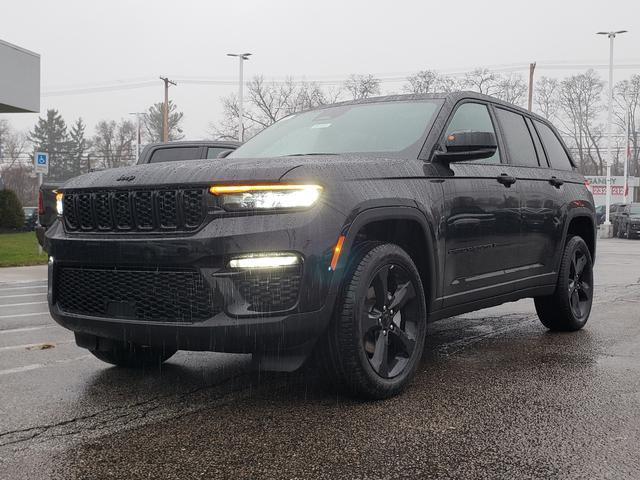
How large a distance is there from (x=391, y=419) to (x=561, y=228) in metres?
3.09

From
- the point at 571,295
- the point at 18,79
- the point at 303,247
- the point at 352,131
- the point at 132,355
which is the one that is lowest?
the point at 132,355

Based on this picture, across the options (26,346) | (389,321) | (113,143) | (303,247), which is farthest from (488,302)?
(113,143)

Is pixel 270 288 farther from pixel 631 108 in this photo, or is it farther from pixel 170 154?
pixel 631 108

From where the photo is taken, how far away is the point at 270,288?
351 centimetres

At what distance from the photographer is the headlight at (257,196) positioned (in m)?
3.57

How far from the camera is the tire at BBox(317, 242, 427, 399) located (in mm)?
3727

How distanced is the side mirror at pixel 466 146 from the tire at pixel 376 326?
Answer: 0.81 m

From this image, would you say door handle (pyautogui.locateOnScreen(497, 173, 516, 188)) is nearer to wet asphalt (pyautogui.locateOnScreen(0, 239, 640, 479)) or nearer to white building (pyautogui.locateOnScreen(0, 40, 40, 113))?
wet asphalt (pyautogui.locateOnScreen(0, 239, 640, 479))

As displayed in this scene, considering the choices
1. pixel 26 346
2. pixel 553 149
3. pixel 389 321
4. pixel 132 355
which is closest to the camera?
pixel 389 321

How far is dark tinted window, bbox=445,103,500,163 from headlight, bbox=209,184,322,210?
1.63 metres

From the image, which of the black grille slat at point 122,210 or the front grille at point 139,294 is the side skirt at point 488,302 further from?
the black grille slat at point 122,210

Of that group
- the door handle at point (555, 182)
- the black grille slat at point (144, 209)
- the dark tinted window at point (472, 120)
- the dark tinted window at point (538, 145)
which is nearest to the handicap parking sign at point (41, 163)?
the dark tinted window at point (538, 145)

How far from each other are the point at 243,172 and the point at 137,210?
1.94ft

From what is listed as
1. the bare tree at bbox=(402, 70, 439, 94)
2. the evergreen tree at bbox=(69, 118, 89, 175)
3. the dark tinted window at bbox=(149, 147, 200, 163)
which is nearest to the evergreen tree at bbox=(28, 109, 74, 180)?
the evergreen tree at bbox=(69, 118, 89, 175)
